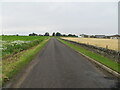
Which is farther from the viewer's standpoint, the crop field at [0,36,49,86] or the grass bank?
the crop field at [0,36,49,86]

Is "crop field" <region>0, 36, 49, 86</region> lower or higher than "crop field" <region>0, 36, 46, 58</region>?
lower

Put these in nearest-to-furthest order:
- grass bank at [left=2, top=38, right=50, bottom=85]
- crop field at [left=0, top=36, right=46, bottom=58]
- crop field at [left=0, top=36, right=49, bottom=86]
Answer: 1. grass bank at [left=2, top=38, right=50, bottom=85]
2. crop field at [left=0, top=36, right=49, bottom=86]
3. crop field at [left=0, top=36, right=46, bottom=58]

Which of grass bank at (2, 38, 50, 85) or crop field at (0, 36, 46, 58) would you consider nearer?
grass bank at (2, 38, 50, 85)

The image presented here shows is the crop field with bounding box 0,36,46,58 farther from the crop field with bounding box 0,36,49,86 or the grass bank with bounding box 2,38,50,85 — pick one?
the grass bank with bounding box 2,38,50,85

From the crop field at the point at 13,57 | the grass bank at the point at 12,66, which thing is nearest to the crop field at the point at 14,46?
the crop field at the point at 13,57

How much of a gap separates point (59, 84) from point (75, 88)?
2.64 feet

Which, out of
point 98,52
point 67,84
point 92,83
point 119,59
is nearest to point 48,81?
point 67,84

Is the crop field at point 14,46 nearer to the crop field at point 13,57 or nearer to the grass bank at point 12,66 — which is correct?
the crop field at point 13,57

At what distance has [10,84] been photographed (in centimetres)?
658

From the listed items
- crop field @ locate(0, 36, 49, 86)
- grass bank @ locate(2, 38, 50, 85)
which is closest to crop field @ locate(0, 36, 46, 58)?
crop field @ locate(0, 36, 49, 86)

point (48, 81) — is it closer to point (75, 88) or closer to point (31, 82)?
point (31, 82)

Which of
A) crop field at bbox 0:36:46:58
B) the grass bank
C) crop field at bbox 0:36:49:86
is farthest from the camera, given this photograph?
crop field at bbox 0:36:46:58

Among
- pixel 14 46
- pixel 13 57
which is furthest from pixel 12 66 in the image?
pixel 14 46

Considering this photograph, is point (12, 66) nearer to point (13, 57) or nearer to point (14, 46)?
point (13, 57)
